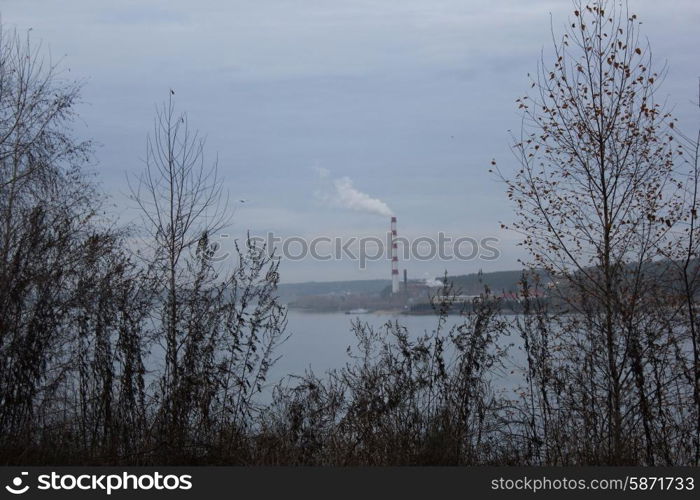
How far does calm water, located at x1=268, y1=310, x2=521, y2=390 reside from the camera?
8.29 metres

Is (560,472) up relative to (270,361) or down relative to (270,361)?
down

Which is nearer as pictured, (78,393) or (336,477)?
(336,477)

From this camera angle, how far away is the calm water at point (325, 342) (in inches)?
326

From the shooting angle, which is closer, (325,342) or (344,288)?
(325,342)

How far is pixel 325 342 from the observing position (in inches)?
433

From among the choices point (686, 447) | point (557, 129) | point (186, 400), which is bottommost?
point (686, 447)

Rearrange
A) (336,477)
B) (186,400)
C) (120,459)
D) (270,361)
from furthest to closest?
(270,361)
(186,400)
(120,459)
(336,477)

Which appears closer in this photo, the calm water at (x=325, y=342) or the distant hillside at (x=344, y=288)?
the calm water at (x=325, y=342)

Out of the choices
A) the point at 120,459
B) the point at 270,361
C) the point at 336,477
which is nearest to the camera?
the point at 336,477

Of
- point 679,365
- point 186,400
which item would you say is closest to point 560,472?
point 679,365

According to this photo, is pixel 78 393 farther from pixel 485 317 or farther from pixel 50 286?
pixel 485 317

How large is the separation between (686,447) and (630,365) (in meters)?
0.93

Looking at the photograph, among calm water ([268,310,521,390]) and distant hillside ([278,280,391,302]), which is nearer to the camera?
calm water ([268,310,521,390])

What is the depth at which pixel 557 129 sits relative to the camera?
834 cm
